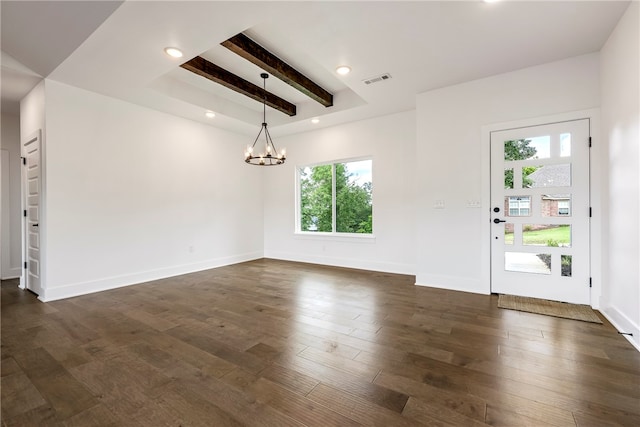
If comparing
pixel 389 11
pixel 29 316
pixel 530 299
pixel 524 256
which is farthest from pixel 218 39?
pixel 530 299

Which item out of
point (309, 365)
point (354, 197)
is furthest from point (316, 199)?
point (309, 365)

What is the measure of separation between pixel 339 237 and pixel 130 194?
373cm

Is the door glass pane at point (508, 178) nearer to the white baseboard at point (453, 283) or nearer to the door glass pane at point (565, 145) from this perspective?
the door glass pane at point (565, 145)

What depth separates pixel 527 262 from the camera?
3.57 m

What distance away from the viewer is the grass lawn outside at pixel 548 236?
3352mm

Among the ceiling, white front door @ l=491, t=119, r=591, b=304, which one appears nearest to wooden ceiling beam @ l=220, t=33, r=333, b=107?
the ceiling

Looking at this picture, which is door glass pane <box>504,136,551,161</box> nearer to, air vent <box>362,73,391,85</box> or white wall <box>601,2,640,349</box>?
white wall <box>601,2,640,349</box>

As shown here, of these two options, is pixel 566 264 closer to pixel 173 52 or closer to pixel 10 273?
pixel 173 52

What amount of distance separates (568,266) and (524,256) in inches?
17.0

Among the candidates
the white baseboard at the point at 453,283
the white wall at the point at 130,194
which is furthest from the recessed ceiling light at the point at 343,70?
the white wall at the point at 130,194

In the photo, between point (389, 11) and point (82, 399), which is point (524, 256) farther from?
point (82, 399)

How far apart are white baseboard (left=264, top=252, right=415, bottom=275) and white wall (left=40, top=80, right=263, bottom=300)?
3.28 ft

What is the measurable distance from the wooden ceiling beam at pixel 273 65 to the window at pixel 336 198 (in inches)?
59.5

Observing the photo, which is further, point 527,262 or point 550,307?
point 527,262
